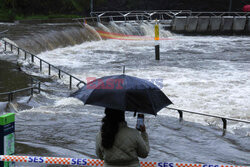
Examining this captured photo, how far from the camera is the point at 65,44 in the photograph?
25.3m

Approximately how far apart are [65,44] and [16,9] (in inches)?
579

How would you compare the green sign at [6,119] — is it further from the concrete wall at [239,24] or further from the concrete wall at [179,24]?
the concrete wall at [239,24]

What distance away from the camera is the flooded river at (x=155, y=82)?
766 cm

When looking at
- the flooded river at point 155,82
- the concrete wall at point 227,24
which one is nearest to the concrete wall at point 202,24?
the concrete wall at point 227,24

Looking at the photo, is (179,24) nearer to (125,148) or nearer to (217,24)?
(217,24)

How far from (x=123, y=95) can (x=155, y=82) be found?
11857 mm

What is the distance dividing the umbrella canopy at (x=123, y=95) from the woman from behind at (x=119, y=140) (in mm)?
122

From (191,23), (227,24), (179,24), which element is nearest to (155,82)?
(179,24)

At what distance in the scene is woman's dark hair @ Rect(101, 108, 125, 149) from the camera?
3.61m

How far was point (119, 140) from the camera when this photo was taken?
3.63 metres

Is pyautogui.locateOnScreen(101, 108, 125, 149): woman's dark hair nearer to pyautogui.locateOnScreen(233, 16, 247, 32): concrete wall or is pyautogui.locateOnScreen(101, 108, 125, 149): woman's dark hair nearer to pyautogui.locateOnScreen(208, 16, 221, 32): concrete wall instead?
pyautogui.locateOnScreen(208, 16, 221, 32): concrete wall

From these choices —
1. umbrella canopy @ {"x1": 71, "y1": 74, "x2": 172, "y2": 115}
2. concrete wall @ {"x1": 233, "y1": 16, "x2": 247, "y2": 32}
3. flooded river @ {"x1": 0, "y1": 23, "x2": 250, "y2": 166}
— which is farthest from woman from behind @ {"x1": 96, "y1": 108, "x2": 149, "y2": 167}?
concrete wall @ {"x1": 233, "y1": 16, "x2": 247, "y2": 32}

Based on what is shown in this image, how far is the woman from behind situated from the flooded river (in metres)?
3.24

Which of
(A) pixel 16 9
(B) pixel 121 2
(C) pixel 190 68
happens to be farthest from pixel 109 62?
(B) pixel 121 2
